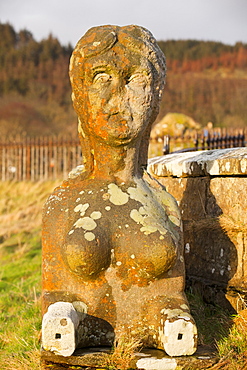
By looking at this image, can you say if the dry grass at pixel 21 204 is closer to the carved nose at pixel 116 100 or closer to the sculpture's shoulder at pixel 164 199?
the sculpture's shoulder at pixel 164 199

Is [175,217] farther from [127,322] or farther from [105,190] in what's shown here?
[127,322]

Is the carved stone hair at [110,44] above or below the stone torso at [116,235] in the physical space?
above

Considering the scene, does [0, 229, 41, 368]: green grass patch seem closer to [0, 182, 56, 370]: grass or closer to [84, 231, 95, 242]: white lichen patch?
[0, 182, 56, 370]: grass

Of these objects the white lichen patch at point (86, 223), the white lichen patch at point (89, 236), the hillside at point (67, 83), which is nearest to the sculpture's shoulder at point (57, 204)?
the white lichen patch at point (86, 223)

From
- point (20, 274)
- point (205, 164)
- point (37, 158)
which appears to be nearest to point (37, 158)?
point (37, 158)

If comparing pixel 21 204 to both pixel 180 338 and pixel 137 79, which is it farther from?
pixel 180 338

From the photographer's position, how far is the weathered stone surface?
3.13 metres

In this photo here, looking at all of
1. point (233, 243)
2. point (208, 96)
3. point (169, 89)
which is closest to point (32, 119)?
point (169, 89)

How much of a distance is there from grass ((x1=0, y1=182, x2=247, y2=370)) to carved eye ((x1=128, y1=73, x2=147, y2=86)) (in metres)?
1.31

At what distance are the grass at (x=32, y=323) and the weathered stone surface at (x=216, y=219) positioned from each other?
0.67 feet

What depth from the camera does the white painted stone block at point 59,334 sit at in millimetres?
1961

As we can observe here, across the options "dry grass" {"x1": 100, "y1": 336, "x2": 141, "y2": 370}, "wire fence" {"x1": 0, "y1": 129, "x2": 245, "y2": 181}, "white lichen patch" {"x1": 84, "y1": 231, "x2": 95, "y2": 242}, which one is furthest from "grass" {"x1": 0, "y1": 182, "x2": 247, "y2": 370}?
"wire fence" {"x1": 0, "y1": 129, "x2": 245, "y2": 181}

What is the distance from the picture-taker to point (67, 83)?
3012 centimetres

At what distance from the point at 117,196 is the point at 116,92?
1.79 ft
